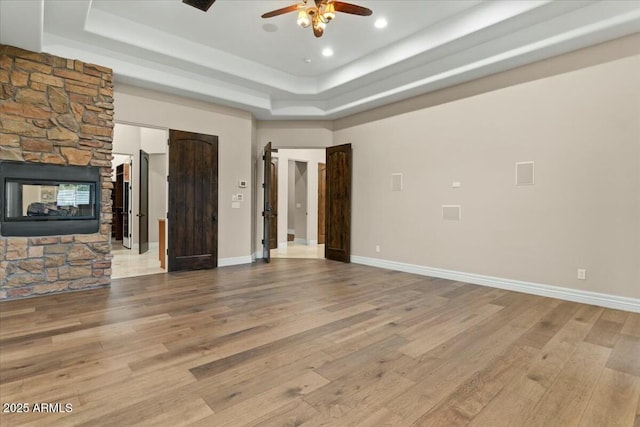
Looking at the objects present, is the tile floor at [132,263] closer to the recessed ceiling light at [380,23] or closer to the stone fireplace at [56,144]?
the stone fireplace at [56,144]

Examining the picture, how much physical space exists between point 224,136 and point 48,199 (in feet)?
10.0

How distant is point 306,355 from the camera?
2.60 metres

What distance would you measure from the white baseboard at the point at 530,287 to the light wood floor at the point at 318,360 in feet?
0.58

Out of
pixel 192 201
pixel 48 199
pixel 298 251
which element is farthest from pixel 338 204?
pixel 48 199

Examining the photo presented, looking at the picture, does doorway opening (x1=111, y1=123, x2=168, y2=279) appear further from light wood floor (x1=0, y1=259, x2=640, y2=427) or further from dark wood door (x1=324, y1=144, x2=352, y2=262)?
light wood floor (x1=0, y1=259, x2=640, y2=427)

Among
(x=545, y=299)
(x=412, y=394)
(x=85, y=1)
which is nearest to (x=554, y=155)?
(x=545, y=299)

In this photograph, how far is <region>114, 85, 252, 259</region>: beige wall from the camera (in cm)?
562

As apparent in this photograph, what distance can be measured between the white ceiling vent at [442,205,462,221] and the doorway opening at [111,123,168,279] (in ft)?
19.4

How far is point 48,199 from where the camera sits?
175 inches

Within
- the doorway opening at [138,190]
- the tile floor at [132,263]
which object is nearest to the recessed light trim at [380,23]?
the tile floor at [132,263]

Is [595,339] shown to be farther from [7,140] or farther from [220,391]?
[7,140]

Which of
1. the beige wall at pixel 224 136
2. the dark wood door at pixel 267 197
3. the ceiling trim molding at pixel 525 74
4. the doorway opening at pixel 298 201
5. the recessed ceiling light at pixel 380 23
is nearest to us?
the ceiling trim molding at pixel 525 74

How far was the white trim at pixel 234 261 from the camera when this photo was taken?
6488 mm

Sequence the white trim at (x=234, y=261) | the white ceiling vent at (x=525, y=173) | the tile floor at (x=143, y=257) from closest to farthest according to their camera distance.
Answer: the white ceiling vent at (x=525, y=173) → the tile floor at (x=143, y=257) → the white trim at (x=234, y=261)
